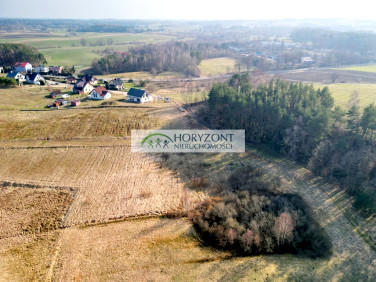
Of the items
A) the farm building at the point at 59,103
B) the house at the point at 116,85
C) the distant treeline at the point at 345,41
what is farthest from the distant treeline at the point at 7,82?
the distant treeline at the point at 345,41

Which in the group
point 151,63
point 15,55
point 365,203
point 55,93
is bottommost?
point 365,203

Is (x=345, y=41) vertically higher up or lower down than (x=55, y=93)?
higher up

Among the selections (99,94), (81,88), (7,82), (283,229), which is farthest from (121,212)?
(7,82)

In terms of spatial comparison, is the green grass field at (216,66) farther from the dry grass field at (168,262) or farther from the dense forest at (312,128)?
the dry grass field at (168,262)

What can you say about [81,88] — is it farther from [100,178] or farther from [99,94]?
[100,178]

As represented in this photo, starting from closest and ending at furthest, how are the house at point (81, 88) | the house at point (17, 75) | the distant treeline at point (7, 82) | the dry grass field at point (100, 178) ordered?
the dry grass field at point (100, 178) < the distant treeline at point (7, 82) < the house at point (81, 88) < the house at point (17, 75)

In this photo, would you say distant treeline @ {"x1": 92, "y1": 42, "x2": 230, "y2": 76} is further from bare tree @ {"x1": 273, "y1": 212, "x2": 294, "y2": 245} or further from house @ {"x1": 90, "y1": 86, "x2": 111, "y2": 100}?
bare tree @ {"x1": 273, "y1": 212, "x2": 294, "y2": 245}
